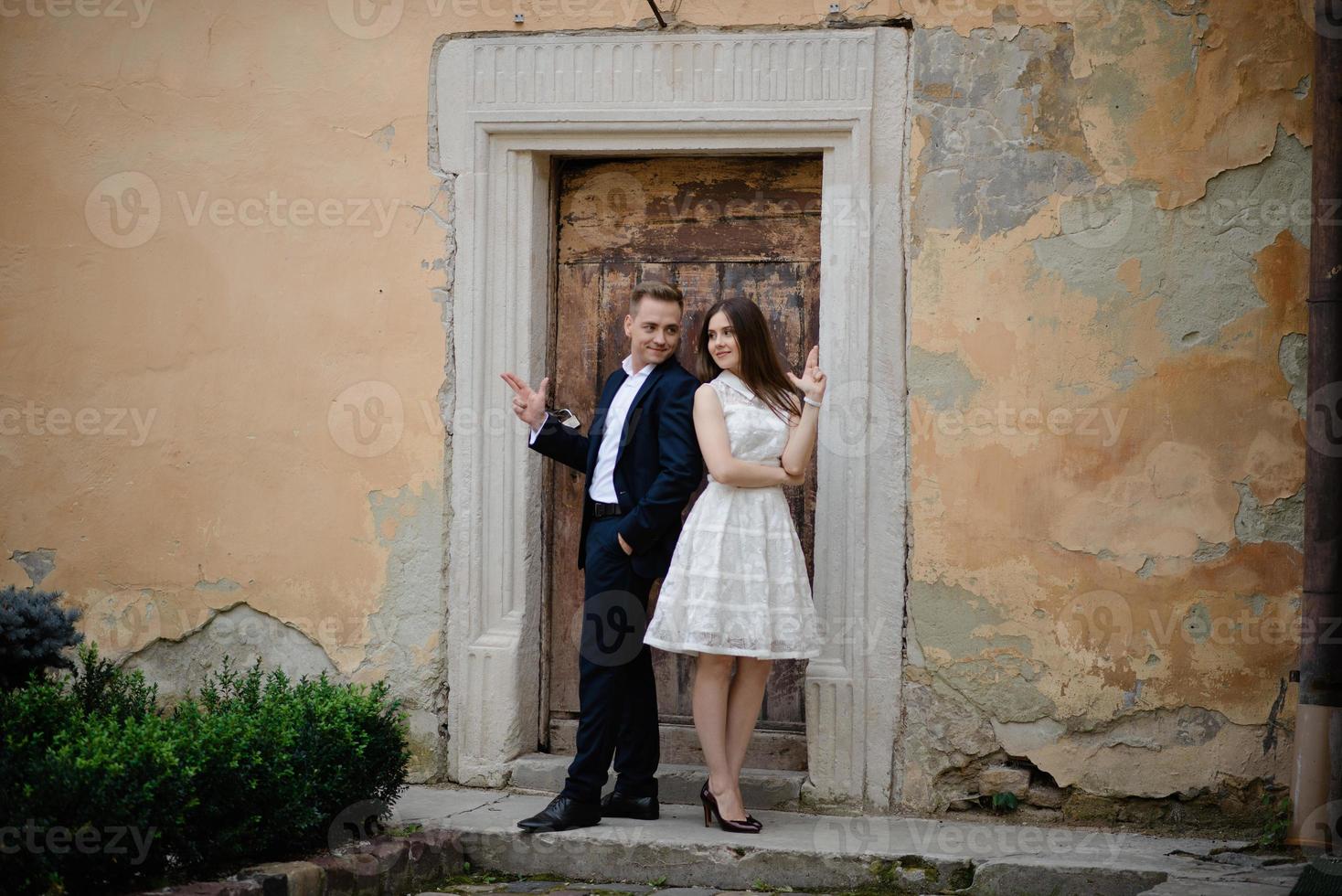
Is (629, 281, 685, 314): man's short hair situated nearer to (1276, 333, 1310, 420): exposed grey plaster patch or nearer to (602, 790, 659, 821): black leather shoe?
(602, 790, 659, 821): black leather shoe

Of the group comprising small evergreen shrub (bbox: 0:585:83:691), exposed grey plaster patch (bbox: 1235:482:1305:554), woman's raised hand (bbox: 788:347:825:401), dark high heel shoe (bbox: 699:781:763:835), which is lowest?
dark high heel shoe (bbox: 699:781:763:835)

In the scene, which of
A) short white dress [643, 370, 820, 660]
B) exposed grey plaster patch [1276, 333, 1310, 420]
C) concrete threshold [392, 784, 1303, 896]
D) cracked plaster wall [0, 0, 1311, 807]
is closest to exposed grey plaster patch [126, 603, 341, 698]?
cracked plaster wall [0, 0, 1311, 807]

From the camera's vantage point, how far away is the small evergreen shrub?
3953 millimetres

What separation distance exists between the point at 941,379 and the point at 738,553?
1.05m

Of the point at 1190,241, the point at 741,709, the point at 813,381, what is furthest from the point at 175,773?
the point at 1190,241

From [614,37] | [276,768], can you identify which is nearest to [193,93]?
[614,37]

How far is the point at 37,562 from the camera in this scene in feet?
17.9

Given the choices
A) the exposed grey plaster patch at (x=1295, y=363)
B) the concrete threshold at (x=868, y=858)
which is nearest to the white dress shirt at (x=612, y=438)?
the concrete threshold at (x=868, y=858)

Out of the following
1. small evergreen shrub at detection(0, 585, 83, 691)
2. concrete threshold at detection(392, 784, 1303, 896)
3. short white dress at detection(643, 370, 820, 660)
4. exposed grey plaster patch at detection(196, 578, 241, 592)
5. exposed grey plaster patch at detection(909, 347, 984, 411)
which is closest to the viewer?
small evergreen shrub at detection(0, 585, 83, 691)

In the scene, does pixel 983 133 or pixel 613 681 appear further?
pixel 983 133

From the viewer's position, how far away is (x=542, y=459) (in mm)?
5273

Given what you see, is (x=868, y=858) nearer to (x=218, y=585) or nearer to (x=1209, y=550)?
(x=1209, y=550)

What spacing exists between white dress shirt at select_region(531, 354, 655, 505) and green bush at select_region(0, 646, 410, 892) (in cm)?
101

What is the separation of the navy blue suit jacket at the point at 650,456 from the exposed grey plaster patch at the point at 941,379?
836mm
